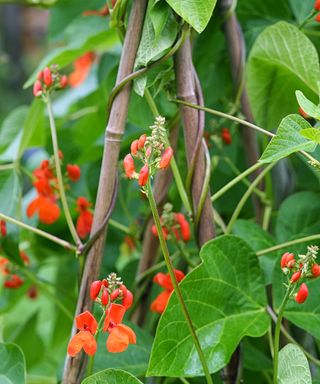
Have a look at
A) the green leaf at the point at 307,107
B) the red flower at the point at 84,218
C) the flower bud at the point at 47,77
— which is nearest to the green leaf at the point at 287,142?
the green leaf at the point at 307,107

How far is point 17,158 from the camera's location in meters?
0.97

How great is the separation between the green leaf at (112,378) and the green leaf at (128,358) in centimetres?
15

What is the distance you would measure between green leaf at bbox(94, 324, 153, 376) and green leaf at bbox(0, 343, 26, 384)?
10 cm

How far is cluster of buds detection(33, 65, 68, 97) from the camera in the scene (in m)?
0.73

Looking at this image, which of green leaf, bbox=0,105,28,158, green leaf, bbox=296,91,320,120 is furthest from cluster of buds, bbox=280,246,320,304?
green leaf, bbox=0,105,28,158

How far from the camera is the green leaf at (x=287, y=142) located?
0.54 meters

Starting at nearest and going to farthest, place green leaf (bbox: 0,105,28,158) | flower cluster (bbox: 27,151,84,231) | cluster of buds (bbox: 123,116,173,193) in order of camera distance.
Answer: cluster of buds (bbox: 123,116,173,193) → flower cluster (bbox: 27,151,84,231) → green leaf (bbox: 0,105,28,158)

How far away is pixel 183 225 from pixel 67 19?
1.65 feet

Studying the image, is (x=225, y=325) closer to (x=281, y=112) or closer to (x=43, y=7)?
(x=281, y=112)

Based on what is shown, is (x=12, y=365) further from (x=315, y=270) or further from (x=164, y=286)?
(x=315, y=270)

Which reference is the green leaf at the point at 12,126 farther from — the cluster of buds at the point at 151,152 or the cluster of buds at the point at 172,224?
the cluster of buds at the point at 151,152

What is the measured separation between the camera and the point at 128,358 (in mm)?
763

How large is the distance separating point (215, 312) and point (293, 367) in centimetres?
9

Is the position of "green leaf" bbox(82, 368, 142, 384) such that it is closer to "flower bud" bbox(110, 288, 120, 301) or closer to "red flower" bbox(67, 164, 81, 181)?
"flower bud" bbox(110, 288, 120, 301)
